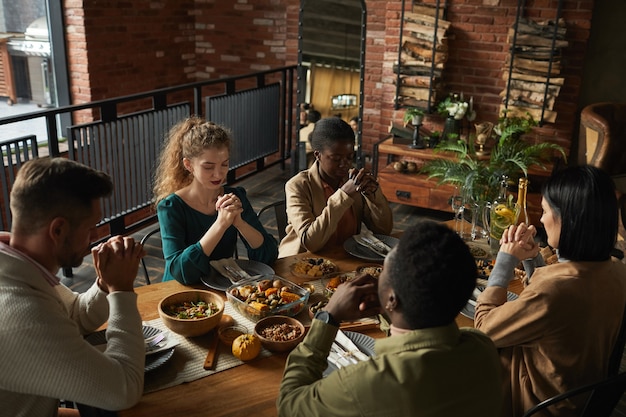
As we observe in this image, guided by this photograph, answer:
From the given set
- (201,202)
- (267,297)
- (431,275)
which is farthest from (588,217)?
(201,202)

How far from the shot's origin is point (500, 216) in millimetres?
2342

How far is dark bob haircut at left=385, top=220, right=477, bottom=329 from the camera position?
1152 mm

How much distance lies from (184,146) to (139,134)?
217 cm

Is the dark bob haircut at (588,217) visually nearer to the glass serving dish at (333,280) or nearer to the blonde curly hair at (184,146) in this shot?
the glass serving dish at (333,280)

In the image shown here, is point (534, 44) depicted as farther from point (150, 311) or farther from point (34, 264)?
point (34, 264)

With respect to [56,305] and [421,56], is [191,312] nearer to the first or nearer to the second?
[56,305]

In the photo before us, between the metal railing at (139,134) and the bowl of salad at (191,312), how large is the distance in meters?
1.98

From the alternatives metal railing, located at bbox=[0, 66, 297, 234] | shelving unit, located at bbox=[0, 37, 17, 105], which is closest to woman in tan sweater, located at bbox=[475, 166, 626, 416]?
metal railing, located at bbox=[0, 66, 297, 234]

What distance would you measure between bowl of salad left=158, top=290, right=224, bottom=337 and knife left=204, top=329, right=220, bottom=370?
3 centimetres

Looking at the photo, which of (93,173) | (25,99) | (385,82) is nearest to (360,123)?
(385,82)

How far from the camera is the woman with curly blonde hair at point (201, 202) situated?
7.41 feet

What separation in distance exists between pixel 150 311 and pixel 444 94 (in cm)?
429

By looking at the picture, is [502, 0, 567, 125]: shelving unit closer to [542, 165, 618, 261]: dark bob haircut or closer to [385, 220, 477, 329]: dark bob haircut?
[542, 165, 618, 261]: dark bob haircut

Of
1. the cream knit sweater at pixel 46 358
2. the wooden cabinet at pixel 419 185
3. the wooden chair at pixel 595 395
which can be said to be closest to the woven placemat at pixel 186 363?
the cream knit sweater at pixel 46 358
